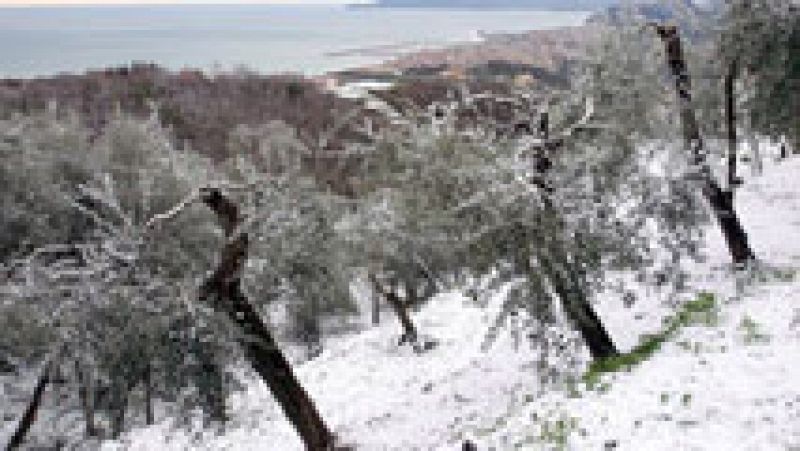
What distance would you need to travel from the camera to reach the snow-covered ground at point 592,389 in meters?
11.4

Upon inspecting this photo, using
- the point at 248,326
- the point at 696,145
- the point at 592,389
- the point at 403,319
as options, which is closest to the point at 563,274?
the point at 592,389

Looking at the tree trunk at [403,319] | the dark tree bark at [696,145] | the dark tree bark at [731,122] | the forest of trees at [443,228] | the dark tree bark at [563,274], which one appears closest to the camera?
the forest of trees at [443,228]

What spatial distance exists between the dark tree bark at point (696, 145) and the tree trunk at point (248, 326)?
444 inches

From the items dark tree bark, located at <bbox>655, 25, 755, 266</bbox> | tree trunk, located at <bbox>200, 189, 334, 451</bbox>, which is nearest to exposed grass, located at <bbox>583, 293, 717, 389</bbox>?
dark tree bark, located at <bbox>655, 25, 755, 266</bbox>

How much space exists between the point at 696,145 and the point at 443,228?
25.2 ft

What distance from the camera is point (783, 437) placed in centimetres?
1005

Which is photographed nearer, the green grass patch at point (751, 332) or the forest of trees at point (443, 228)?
the green grass patch at point (751, 332)

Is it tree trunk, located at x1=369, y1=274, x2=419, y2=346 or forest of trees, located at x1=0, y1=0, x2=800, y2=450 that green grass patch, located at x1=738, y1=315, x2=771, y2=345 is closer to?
forest of trees, located at x1=0, y1=0, x2=800, y2=450

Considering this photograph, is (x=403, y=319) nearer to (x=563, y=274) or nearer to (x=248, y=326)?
(x=248, y=326)

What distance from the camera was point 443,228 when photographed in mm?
17594

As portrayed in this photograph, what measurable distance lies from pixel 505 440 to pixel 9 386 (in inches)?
1298

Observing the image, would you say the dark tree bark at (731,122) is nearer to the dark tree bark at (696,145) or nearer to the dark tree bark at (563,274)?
the dark tree bark at (696,145)

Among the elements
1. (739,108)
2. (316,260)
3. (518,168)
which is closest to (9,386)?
(316,260)

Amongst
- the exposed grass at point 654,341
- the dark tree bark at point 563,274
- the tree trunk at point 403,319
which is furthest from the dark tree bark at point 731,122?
the tree trunk at point 403,319
